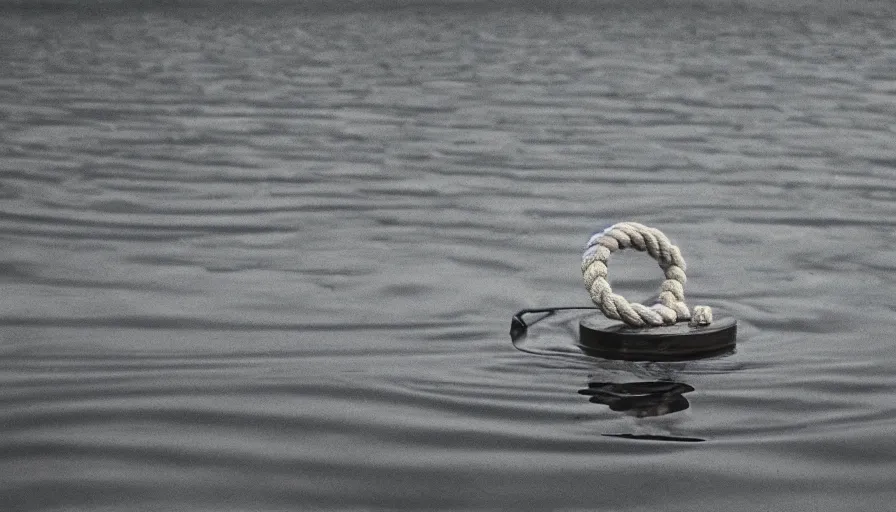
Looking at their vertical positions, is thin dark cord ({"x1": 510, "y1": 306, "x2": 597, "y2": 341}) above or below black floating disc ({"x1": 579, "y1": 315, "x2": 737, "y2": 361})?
above

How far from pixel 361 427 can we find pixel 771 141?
27.3 ft

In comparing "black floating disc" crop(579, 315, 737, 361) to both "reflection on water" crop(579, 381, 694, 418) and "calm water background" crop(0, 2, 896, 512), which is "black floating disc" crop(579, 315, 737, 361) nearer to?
"calm water background" crop(0, 2, 896, 512)

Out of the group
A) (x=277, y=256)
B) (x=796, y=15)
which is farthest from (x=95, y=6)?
(x=277, y=256)

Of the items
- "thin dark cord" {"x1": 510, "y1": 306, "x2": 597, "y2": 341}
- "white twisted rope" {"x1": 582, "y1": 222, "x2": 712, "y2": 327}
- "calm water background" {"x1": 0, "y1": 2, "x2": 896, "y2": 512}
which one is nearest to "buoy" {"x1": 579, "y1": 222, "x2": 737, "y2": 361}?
"white twisted rope" {"x1": 582, "y1": 222, "x2": 712, "y2": 327}

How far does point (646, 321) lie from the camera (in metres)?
5.22

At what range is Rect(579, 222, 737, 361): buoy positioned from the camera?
5145 millimetres

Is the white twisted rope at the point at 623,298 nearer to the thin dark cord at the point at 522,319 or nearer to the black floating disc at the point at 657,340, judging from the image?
the black floating disc at the point at 657,340

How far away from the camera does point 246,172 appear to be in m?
10.1

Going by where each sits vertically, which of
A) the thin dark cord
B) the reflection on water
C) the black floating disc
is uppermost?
the thin dark cord

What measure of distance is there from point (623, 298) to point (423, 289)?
143cm

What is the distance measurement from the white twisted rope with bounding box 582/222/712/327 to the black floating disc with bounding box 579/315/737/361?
0.04m

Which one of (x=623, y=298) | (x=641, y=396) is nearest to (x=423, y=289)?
(x=623, y=298)

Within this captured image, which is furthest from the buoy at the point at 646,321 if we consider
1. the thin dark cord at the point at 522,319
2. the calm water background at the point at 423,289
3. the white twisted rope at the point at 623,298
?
the thin dark cord at the point at 522,319

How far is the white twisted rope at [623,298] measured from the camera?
5.22 m
